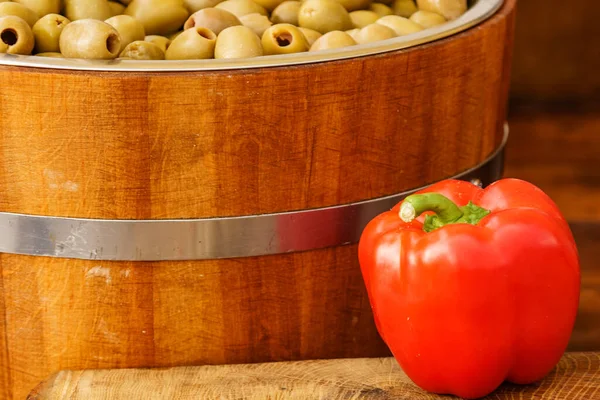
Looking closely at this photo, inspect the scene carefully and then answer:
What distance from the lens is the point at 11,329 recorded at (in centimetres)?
148

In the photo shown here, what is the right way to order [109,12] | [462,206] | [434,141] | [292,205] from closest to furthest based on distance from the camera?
[462,206]
[292,205]
[434,141]
[109,12]

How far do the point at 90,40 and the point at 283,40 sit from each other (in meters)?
0.33

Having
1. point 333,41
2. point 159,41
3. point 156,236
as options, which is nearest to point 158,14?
point 159,41

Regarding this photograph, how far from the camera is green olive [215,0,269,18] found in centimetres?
170

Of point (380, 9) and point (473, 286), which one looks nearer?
point (473, 286)

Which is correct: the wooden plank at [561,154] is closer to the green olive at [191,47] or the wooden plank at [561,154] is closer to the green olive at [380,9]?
the green olive at [380,9]

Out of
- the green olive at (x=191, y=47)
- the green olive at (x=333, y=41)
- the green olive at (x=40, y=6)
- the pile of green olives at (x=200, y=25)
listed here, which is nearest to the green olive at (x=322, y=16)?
the pile of green olives at (x=200, y=25)

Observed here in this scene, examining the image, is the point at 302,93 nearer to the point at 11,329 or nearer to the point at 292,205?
the point at 292,205

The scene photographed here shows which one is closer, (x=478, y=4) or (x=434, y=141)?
(x=434, y=141)

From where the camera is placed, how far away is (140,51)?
58.8 inches

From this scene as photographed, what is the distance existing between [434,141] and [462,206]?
0.26 metres

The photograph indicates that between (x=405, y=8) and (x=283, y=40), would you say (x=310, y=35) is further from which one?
(x=405, y=8)

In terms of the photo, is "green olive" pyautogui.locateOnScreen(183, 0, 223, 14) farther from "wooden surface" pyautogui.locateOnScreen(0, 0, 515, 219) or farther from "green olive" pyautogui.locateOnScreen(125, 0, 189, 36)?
"wooden surface" pyautogui.locateOnScreen(0, 0, 515, 219)

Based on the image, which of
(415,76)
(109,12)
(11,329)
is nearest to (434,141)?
(415,76)
